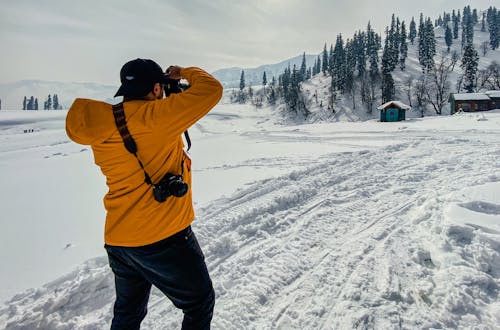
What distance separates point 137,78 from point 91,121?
0.36m

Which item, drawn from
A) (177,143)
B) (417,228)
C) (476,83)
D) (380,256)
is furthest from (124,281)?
(476,83)

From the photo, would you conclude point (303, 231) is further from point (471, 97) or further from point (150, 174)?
point (471, 97)

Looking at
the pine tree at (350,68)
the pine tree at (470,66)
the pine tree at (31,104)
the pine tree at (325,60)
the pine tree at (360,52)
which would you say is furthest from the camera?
the pine tree at (31,104)

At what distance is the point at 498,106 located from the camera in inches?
2210

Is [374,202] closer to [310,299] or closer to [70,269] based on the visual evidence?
[310,299]

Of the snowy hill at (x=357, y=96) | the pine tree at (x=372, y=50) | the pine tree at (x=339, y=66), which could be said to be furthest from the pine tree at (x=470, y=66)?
the pine tree at (x=339, y=66)

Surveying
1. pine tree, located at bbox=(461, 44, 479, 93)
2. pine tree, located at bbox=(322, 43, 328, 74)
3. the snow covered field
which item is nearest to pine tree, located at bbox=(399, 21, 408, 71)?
pine tree, located at bbox=(461, 44, 479, 93)

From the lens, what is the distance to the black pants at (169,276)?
5.92 feet

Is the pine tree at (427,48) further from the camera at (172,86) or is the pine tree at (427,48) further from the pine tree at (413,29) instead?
the camera at (172,86)

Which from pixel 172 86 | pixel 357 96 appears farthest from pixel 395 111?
pixel 172 86

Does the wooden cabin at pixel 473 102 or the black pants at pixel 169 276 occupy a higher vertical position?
the wooden cabin at pixel 473 102

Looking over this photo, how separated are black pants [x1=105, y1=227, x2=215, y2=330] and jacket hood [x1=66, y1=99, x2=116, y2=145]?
2.35 ft

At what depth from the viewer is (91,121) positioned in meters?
1.62

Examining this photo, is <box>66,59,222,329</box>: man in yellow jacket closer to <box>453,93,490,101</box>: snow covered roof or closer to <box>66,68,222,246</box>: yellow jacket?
<box>66,68,222,246</box>: yellow jacket
